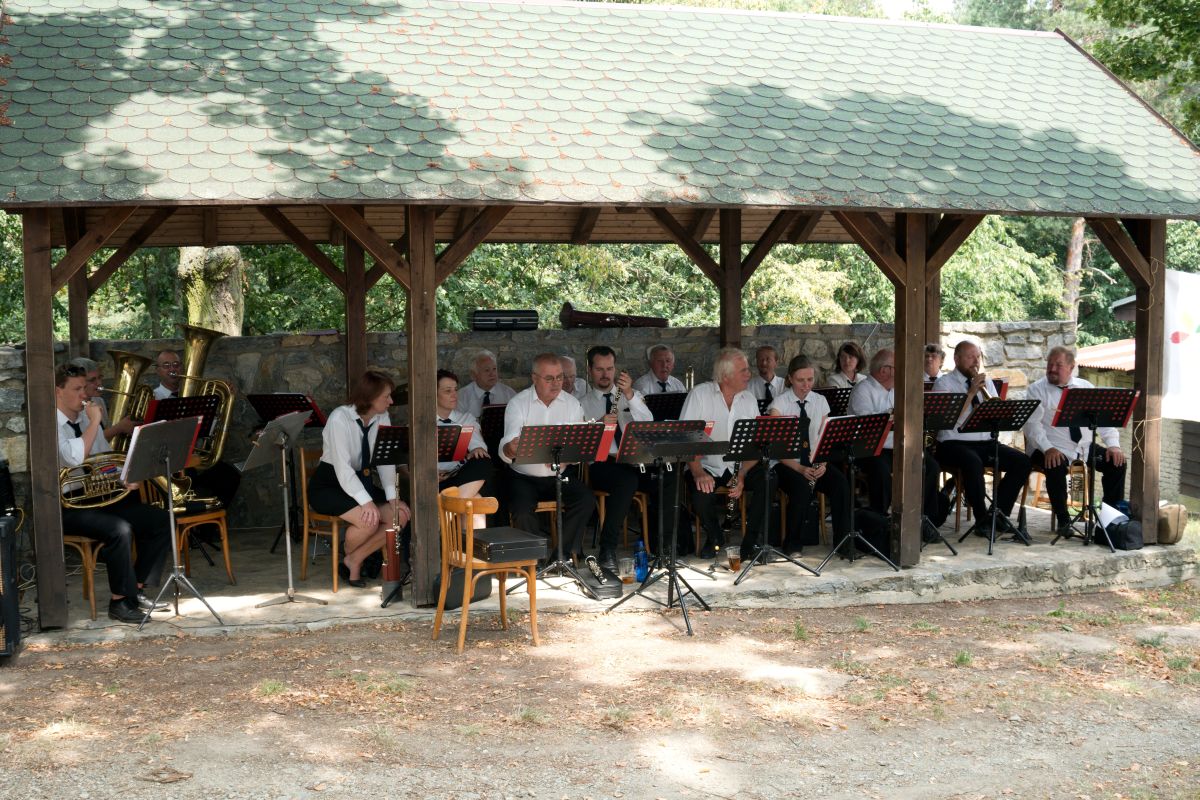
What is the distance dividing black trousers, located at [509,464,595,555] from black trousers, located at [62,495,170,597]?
221cm

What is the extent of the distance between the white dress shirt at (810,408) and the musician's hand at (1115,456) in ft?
7.38

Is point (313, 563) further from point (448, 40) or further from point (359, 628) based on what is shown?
point (448, 40)

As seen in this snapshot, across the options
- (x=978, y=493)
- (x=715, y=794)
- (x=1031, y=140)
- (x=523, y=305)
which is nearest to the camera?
(x=715, y=794)

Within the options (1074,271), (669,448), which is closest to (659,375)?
(669,448)

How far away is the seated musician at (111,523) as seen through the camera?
711 centimetres

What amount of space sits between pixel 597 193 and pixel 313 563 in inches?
143

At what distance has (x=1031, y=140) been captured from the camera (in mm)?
8781

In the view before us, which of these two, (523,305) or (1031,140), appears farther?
(523,305)

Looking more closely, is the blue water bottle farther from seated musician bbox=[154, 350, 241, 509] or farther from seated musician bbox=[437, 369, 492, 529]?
seated musician bbox=[154, 350, 241, 509]

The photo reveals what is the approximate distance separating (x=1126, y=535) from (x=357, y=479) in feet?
18.3

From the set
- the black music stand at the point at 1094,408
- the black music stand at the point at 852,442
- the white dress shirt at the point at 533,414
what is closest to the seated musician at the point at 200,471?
the white dress shirt at the point at 533,414

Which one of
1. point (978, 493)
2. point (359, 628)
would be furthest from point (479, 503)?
point (978, 493)

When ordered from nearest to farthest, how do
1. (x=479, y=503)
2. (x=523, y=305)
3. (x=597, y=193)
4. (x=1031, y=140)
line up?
(x=479, y=503) → (x=597, y=193) → (x=1031, y=140) → (x=523, y=305)

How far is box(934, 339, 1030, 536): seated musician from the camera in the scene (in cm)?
948
